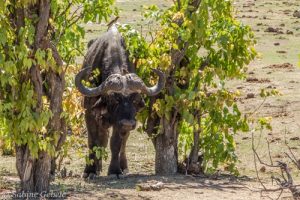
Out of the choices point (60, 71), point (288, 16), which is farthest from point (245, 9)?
point (60, 71)

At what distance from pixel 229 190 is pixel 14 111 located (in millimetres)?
2467

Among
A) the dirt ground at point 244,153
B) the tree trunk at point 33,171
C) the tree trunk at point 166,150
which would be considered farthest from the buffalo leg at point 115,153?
the tree trunk at point 33,171

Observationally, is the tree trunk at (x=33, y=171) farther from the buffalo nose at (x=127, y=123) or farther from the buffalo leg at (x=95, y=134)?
the buffalo leg at (x=95, y=134)

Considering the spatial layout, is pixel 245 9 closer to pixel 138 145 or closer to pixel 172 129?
pixel 138 145

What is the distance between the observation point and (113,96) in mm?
8930

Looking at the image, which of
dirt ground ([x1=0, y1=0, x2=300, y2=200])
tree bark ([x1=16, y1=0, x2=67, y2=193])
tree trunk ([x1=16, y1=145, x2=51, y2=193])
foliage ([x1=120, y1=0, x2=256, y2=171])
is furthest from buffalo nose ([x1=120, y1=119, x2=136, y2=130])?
tree trunk ([x1=16, y1=145, x2=51, y2=193])

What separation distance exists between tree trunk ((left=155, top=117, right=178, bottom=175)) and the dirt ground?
23 centimetres

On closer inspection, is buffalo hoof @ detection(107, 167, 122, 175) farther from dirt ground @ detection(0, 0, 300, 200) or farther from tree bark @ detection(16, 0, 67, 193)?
tree bark @ detection(16, 0, 67, 193)

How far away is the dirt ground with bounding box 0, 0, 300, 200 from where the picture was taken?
774cm

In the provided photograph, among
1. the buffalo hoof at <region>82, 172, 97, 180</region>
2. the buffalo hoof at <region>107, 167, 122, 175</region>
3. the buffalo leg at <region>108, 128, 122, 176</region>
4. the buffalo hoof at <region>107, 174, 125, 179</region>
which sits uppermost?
the buffalo leg at <region>108, 128, 122, 176</region>

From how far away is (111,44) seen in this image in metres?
9.77

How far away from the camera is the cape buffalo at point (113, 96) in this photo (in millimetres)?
8836

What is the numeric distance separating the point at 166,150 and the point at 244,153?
6.82ft

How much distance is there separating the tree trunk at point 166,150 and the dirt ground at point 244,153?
0.75 ft
